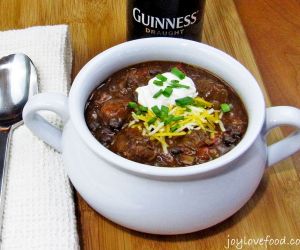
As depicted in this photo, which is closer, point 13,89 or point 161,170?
point 161,170

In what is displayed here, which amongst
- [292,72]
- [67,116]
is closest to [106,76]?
[67,116]

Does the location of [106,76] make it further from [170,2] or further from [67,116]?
[170,2]

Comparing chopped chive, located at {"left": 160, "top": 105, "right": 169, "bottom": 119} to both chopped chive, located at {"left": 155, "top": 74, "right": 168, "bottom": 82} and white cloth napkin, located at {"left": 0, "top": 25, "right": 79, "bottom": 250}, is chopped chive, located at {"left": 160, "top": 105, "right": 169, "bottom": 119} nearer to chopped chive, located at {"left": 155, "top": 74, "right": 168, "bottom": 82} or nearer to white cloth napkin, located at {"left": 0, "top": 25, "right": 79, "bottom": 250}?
chopped chive, located at {"left": 155, "top": 74, "right": 168, "bottom": 82}

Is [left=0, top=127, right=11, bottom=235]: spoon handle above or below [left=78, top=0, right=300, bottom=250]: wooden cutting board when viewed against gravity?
above

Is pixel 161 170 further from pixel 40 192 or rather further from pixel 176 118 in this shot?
pixel 40 192

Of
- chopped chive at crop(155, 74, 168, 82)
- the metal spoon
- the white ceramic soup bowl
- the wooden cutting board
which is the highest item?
chopped chive at crop(155, 74, 168, 82)

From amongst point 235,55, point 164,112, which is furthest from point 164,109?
point 235,55

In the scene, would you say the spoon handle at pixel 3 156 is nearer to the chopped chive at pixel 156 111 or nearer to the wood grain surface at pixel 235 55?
the wood grain surface at pixel 235 55

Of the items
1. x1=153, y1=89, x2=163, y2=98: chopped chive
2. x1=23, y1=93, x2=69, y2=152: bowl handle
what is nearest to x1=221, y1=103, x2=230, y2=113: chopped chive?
x1=153, y1=89, x2=163, y2=98: chopped chive
